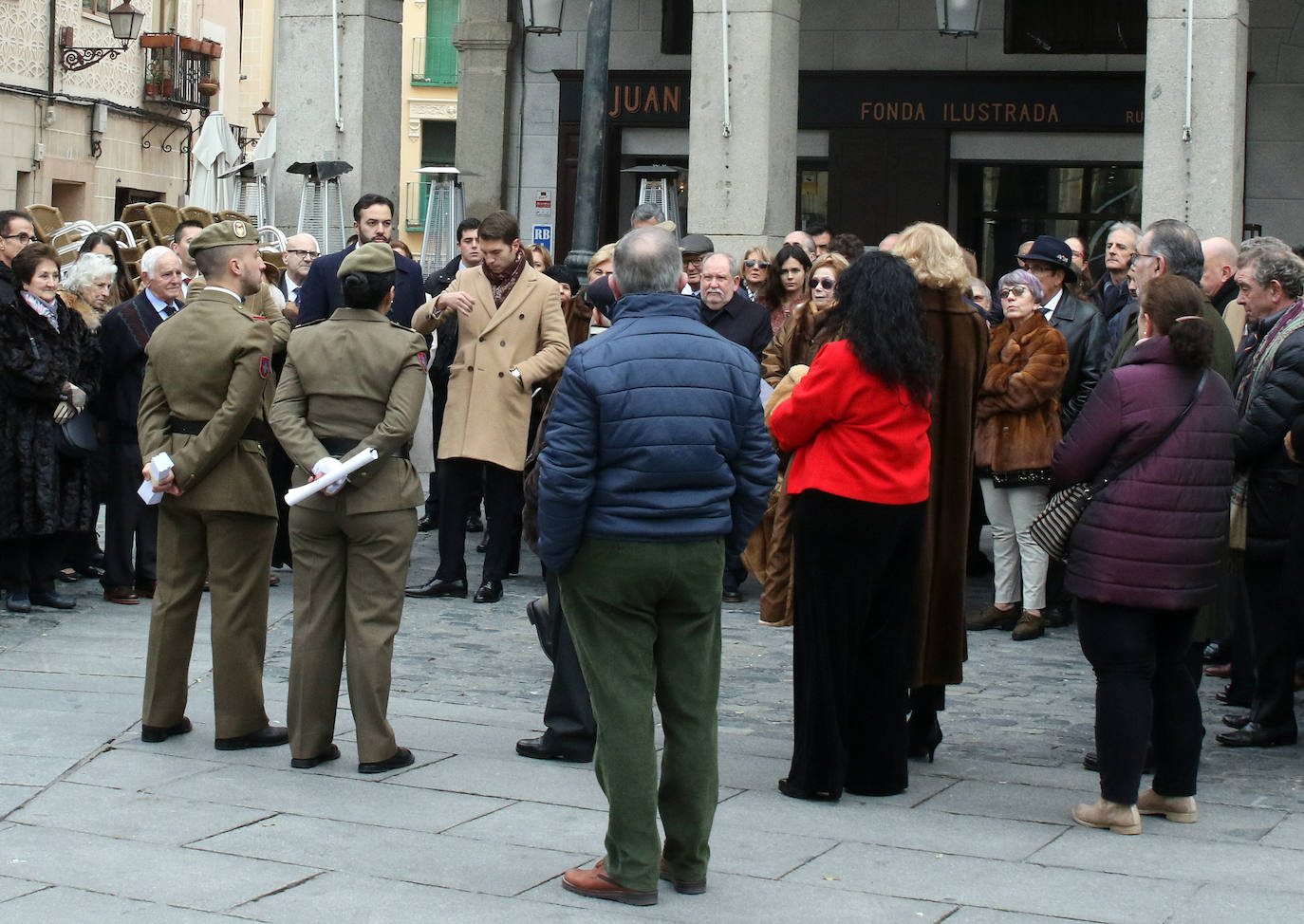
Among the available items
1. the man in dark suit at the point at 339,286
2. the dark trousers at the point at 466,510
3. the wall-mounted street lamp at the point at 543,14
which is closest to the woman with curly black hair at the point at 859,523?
the dark trousers at the point at 466,510

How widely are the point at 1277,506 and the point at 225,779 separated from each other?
422cm

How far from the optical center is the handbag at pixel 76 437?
9.53 meters

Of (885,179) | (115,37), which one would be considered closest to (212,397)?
(885,179)

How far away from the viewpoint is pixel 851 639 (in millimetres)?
6059

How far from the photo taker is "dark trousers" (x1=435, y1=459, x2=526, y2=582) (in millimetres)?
9945

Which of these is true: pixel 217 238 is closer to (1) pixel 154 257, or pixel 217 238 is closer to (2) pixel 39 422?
(1) pixel 154 257

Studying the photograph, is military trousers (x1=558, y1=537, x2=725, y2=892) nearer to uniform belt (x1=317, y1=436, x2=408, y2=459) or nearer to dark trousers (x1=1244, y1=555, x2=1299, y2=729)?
uniform belt (x1=317, y1=436, x2=408, y2=459)

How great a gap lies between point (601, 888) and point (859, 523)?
63.6 inches

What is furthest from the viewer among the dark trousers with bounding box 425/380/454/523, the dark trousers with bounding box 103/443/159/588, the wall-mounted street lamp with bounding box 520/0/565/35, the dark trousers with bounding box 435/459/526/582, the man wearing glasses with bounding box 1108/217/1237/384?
the wall-mounted street lamp with bounding box 520/0/565/35

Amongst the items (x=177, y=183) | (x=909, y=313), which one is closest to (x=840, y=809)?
(x=909, y=313)

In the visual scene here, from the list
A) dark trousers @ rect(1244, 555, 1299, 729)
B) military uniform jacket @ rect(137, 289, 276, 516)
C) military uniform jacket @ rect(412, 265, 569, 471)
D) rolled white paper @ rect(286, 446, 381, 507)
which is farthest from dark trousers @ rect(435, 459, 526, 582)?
dark trousers @ rect(1244, 555, 1299, 729)

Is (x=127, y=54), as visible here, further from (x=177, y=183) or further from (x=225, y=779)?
(x=225, y=779)

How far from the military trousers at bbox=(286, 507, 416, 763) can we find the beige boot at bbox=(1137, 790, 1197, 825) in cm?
263

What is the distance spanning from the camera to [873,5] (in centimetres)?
1828
